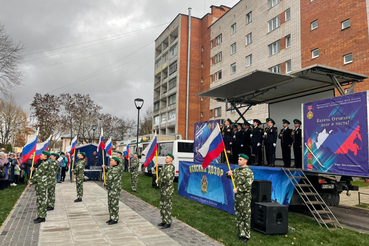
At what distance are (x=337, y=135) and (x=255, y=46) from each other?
26.1 m

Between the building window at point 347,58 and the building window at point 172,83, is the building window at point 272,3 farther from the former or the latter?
the building window at point 172,83

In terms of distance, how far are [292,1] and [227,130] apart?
20557mm

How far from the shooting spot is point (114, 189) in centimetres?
771

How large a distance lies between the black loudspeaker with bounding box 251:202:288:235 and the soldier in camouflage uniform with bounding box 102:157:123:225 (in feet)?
12.1

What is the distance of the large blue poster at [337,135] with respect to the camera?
271 inches

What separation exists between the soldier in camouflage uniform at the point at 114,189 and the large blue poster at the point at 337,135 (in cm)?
549

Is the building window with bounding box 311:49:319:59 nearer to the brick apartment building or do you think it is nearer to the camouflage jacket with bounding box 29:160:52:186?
the brick apartment building

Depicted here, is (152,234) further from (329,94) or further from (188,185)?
(329,94)

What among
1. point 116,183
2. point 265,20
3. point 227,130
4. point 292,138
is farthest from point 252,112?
point 116,183

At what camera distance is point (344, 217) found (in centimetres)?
916

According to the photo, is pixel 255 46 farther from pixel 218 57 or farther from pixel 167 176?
pixel 167 176

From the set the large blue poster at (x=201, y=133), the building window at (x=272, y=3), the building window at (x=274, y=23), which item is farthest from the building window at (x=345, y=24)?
the large blue poster at (x=201, y=133)

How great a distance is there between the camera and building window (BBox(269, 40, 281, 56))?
28233 millimetres

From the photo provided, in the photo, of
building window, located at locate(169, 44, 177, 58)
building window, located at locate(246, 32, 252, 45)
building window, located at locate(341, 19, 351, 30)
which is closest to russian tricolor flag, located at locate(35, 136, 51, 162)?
building window, located at locate(341, 19, 351, 30)
